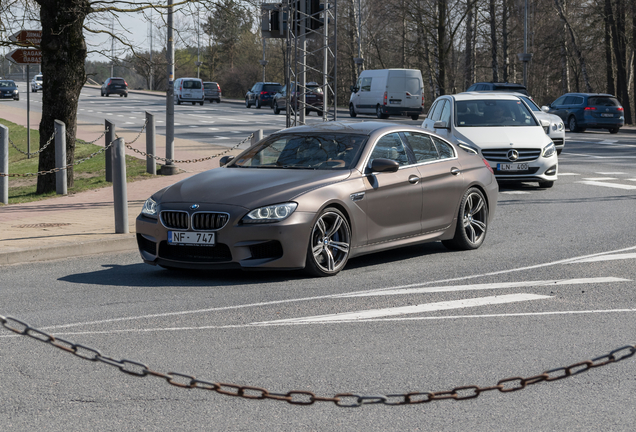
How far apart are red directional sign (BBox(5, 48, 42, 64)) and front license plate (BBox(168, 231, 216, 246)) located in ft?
44.6

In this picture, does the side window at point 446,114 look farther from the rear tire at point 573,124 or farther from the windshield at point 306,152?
the rear tire at point 573,124

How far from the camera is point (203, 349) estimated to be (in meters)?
5.45

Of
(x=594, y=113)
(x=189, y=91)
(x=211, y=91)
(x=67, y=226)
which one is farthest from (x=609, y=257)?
(x=211, y=91)

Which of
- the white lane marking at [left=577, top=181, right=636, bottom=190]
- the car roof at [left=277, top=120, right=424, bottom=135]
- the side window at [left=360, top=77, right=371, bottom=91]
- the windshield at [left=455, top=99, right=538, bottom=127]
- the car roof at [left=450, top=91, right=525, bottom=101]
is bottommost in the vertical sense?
the white lane marking at [left=577, top=181, right=636, bottom=190]

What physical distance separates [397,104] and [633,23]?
49.3 ft

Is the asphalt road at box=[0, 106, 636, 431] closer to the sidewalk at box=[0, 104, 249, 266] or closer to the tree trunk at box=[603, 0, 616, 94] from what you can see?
the sidewalk at box=[0, 104, 249, 266]

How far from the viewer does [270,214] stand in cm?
759

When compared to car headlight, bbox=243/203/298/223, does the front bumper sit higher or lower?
lower

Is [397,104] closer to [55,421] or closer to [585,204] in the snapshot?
[585,204]

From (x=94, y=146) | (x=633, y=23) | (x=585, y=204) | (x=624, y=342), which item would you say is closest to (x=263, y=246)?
(x=624, y=342)

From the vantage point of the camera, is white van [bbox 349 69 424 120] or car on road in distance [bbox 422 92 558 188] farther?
white van [bbox 349 69 424 120]

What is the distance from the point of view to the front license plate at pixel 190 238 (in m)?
7.64

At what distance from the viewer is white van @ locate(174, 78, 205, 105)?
205 ft

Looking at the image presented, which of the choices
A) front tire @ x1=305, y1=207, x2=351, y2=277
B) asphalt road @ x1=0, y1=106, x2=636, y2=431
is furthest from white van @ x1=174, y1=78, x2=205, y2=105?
front tire @ x1=305, y1=207, x2=351, y2=277
